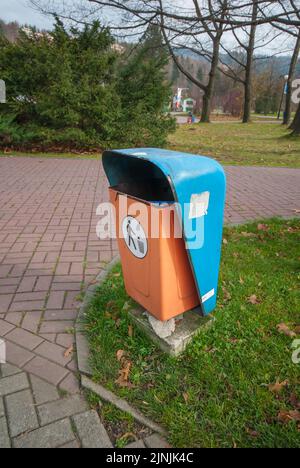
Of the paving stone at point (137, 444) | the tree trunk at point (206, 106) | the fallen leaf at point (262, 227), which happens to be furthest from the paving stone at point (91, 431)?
the tree trunk at point (206, 106)

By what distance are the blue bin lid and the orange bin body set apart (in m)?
0.08

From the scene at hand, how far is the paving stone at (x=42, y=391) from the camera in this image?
194cm

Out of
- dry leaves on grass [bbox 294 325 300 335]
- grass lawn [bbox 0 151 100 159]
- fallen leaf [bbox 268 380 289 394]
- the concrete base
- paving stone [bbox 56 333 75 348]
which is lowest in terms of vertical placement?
paving stone [bbox 56 333 75 348]

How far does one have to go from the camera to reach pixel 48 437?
173 centimetres

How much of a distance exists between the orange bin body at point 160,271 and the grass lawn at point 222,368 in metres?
0.36

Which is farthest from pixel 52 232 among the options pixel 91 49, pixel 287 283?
pixel 91 49

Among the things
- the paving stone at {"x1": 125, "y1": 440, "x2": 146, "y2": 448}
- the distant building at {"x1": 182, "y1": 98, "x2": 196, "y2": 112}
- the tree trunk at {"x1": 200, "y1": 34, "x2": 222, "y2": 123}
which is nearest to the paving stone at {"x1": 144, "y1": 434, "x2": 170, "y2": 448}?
the paving stone at {"x1": 125, "y1": 440, "x2": 146, "y2": 448}

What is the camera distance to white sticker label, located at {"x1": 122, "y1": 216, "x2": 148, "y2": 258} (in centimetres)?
204

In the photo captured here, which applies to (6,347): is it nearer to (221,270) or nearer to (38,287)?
(38,287)

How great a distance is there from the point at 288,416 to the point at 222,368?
477 millimetres

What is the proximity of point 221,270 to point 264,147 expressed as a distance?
12.7 meters

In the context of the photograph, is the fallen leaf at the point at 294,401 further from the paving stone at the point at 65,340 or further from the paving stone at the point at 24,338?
the paving stone at the point at 24,338

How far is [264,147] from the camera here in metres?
14.4

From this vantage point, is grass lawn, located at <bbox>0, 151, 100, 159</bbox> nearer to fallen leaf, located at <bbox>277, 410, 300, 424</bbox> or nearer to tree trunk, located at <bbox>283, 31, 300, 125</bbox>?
fallen leaf, located at <bbox>277, 410, 300, 424</bbox>
